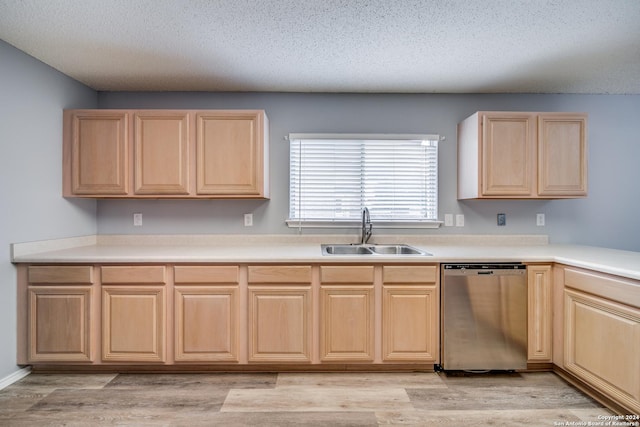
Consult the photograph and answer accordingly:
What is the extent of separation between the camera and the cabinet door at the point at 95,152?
2.88 metres

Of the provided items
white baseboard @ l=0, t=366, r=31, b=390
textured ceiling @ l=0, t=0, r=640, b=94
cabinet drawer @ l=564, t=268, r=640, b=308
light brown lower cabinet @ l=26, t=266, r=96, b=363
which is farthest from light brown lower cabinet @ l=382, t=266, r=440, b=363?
white baseboard @ l=0, t=366, r=31, b=390

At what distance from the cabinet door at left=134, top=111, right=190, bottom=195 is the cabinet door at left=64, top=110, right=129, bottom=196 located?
0.12 meters

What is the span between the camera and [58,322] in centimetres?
249

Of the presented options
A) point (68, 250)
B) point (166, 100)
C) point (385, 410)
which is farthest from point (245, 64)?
point (385, 410)

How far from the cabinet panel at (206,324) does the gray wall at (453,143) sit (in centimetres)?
85

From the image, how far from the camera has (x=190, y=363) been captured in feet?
8.39

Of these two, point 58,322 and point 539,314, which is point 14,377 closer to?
point 58,322

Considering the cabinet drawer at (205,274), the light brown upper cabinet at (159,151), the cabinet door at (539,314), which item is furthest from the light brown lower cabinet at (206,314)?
the cabinet door at (539,314)

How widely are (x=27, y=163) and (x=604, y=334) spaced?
411 cm

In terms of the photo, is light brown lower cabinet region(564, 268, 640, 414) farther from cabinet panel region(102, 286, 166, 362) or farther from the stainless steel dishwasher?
cabinet panel region(102, 286, 166, 362)

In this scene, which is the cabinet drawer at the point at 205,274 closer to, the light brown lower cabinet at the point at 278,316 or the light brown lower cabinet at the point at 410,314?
the light brown lower cabinet at the point at 278,316

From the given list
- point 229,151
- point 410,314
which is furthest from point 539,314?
point 229,151

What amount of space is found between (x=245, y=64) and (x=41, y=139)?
Result: 169cm

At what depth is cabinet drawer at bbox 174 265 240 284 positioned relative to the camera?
2535 millimetres
